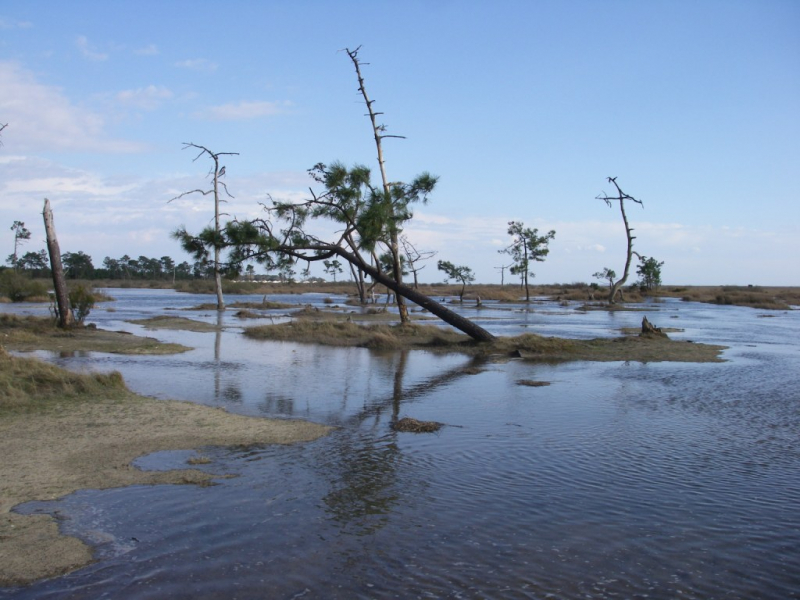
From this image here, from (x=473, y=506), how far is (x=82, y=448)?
14.7 feet

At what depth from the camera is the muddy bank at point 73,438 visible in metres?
4.84

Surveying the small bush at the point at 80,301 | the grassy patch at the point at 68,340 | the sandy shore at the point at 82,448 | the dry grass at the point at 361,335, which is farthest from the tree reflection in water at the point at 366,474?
the small bush at the point at 80,301

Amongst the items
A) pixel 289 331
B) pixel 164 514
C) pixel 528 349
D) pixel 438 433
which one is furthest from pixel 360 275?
pixel 164 514

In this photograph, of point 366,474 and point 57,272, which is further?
point 57,272

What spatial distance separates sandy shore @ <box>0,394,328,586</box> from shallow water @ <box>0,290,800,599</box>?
22 cm

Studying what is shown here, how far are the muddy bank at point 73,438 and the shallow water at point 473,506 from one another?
0.84 ft

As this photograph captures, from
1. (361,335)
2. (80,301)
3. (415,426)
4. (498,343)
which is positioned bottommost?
(415,426)

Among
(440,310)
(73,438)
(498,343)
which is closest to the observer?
(73,438)

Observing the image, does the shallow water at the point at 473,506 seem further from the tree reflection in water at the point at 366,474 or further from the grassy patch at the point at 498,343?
the grassy patch at the point at 498,343

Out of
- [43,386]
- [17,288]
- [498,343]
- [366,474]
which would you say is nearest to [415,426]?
[366,474]

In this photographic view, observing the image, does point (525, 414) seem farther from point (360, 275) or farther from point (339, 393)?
point (360, 275)

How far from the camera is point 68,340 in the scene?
18.9 metres

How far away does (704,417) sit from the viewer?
10172mm

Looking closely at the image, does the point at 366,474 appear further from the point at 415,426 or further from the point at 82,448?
the point at 82,448
